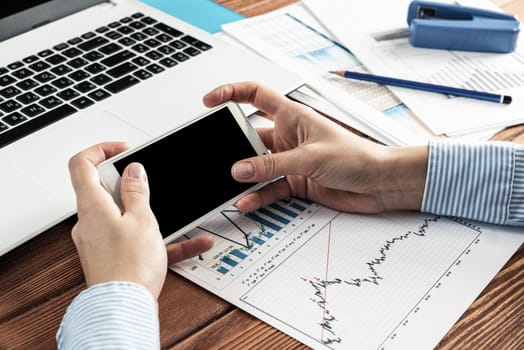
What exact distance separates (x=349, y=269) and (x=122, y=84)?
1.41 feet

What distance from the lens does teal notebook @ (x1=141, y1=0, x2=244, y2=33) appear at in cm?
113

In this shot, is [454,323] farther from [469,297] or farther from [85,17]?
[85,17]

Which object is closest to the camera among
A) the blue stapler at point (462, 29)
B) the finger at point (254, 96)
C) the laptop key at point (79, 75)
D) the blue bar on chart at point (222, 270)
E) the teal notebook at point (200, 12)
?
the blue bar on chart at point (222, 270)

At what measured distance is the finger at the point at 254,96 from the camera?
797mm

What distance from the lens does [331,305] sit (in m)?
0.63

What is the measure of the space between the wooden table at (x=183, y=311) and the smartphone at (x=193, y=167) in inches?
2.8

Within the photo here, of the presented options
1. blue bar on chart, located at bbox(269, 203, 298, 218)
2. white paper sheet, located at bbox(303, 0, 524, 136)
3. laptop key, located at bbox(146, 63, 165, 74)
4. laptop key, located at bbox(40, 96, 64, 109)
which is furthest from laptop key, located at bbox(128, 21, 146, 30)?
blue bar on chart, located at bbox(269, 203, 298, 218)

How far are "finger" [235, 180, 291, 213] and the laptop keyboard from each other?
0.91 ft

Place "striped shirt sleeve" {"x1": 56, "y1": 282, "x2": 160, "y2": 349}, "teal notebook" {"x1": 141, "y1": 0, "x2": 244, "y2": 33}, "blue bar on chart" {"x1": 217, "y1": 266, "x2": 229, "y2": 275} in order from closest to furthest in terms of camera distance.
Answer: "striped shirt sleeve" {"x1": 56, "y1": 282, "x2": 160, "y2": 349} → "blue bar on chart" {"x1": 217, "y1": 266, "x2": 229, "y2": 275} → "teal notebook" {"x1": 141, "y1": 0, "x2": 244, "y2": 33}

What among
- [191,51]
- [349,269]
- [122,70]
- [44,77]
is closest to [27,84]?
[44,77]

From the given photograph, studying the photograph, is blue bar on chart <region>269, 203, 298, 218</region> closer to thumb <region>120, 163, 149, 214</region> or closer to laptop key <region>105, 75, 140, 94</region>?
thumb <region>120, 163, 149, 214</region>

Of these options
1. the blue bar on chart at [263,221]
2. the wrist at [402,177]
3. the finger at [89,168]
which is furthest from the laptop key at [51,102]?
the wrist at [402,177]

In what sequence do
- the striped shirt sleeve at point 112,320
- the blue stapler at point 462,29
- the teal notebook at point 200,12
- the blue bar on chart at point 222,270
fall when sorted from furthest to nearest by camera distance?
the teal notebook at point 200,12 → the blue stapler at point 462,29 → the blue bar on chart at point 222,270 → the striped shirt sleeve at point 112,320

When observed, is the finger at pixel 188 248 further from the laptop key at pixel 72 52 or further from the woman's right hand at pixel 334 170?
the laptop key at pixel 72 52
